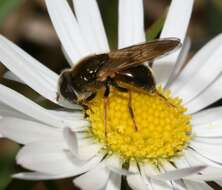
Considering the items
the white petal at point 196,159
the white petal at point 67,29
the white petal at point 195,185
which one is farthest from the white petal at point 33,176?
the white petal at point 67,29

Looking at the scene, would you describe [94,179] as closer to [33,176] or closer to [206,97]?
[33,176]

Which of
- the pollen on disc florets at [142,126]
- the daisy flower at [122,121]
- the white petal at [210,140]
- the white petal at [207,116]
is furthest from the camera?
the white petal at [207,116]

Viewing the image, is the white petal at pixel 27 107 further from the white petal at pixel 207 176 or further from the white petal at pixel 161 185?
the white petal at pixel 207 176

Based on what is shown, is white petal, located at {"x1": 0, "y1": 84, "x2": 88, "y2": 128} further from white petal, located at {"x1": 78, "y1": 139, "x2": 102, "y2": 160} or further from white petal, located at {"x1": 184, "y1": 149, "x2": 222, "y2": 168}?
white petal, located at {"x1": 184, "y1": 149, "x2": 222, "y2": 168}

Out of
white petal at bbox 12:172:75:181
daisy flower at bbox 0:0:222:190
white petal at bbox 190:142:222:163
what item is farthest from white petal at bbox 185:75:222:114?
white petal at bbox 12:172:75:181

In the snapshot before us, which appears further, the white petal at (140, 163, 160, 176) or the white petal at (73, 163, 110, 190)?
the white petal at (140, 163, 160, 176)

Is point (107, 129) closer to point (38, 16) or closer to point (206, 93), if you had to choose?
point (206, 93)
